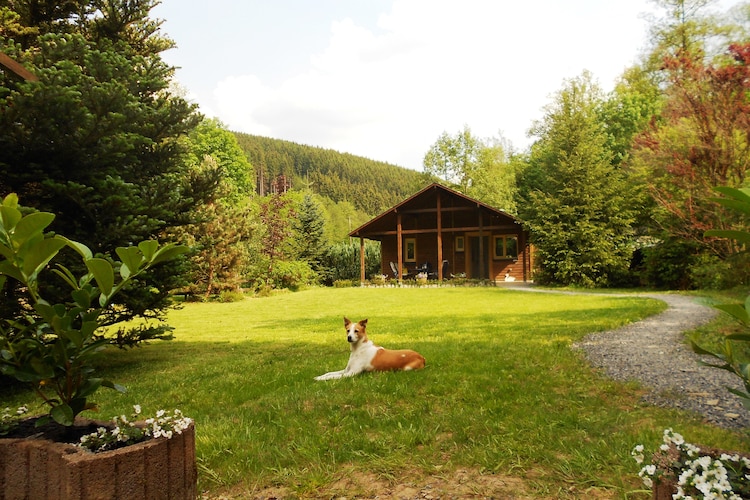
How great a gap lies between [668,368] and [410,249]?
68.7ft

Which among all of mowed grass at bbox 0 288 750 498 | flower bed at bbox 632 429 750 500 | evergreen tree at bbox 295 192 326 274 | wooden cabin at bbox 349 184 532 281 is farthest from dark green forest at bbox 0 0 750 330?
wooden cabin at bbox 349 184 532 281

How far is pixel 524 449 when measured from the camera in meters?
2.65

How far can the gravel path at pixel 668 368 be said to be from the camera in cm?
344

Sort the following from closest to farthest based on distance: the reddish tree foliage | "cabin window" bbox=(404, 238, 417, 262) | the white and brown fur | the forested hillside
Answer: the white and brown fur → the reddish tree foliage → "cabin window" bbox=(404, 238, 417, 262) → the forested hillside

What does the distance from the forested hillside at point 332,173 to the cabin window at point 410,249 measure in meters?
39.6

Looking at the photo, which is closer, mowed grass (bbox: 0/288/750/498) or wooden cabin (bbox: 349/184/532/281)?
mowed grass (bbox: 0/288/750/498)

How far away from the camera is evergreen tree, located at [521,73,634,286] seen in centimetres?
1802

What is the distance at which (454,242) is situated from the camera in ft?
80.9

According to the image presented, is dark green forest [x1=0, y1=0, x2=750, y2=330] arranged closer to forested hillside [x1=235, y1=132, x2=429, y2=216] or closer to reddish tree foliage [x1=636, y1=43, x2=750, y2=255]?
reddish tree foliage [x1=636, y1=43, x2=750, y2=255]

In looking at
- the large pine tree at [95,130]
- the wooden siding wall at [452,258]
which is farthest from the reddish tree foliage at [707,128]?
the wooden siding wall at [452,258]

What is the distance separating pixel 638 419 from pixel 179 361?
5256 mm

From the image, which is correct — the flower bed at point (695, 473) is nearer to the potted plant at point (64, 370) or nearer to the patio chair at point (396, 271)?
the potted plant at point (64, 370)

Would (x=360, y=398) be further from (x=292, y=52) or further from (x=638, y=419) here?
(x=292, y=52)

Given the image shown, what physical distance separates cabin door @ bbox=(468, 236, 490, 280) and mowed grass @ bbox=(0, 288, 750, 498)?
56.2ft
